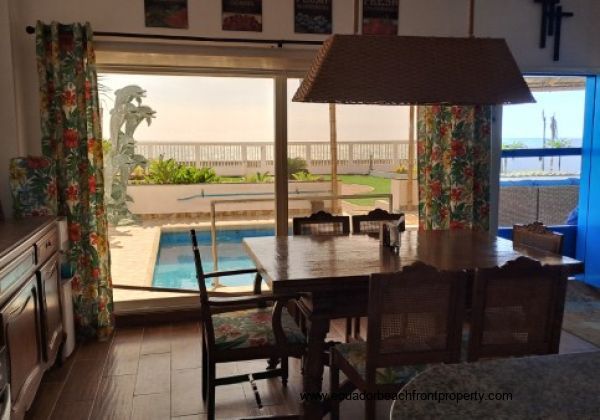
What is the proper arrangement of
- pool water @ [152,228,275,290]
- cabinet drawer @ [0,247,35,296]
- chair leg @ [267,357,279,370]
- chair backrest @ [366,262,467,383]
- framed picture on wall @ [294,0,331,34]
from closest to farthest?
1. chair backrest @ [366,262,467,383]
2. cabinet drawer @ [0,247,35,296]
3. chair leg @ [267,357,279,370]
4. framed picture on wall @ [294,0,331,34]
5. pool water @ [152,228,275,290]

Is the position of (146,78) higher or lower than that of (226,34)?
lower

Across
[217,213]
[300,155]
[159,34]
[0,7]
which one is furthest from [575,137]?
[0,7]

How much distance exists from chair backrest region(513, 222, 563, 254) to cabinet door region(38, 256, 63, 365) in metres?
2.73

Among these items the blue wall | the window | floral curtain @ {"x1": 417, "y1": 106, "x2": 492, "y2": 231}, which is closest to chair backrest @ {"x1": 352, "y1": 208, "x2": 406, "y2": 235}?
floral curtain @ {"x1": 417, "y1": 106, "x2": 492, "y2": 231}

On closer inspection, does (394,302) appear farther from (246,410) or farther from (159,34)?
(159,34)

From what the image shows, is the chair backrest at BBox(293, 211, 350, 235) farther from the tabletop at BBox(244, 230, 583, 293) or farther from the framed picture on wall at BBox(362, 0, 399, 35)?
the framed picture on wall at BBox(362, 0, 399, 35)

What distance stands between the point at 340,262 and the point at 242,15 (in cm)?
226

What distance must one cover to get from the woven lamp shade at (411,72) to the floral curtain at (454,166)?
1.62 meters

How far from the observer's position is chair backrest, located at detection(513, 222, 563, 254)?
9.37 feet

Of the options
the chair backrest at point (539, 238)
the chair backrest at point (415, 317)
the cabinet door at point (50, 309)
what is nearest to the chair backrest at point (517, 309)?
the chair backrest at point (415, 317)

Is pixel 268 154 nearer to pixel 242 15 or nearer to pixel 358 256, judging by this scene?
pixel 242 15

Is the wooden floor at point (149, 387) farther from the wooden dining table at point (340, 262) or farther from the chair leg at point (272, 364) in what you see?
the wooden dining table at point (340, 262)

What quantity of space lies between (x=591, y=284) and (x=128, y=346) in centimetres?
424

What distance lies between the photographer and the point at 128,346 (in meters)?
3.66
